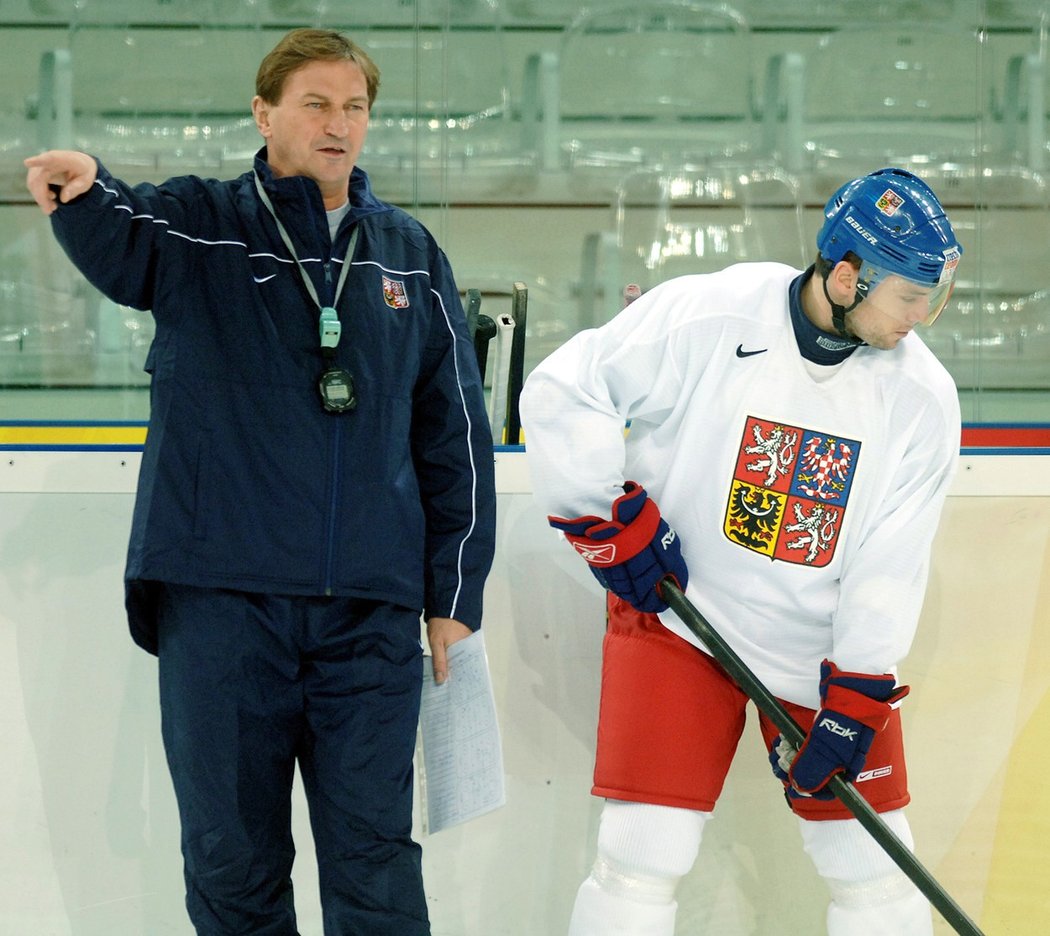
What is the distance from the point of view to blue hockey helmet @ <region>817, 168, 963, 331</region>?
5.64ft

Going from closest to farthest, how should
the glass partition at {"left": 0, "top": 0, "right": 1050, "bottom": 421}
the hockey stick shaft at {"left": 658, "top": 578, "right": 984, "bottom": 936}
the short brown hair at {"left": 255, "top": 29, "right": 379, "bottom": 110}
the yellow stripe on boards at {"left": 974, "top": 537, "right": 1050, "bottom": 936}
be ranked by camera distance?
the hockey stick shaft at {"left": 658, "top": 578, "right": 984, "bottom": 936} → the short brown hair at {"left": 255, "top": 29, "right": 379, "bottom": 110} → the yellow stripe on boards at {"left": 974, "top": 537, "right": 1050, "bottom": 936} → the glass partition at {"left": 0, "top": 0, "right": 1050, "bottom": 421}

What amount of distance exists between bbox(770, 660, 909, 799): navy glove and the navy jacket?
20.0 inches

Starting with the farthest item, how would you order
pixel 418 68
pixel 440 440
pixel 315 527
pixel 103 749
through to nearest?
1. pixel 418 68
2. pixel 103 749
3. pixel 440 440
4. pixel 315 527

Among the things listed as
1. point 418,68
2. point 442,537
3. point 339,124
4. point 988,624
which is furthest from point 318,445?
point 418,68

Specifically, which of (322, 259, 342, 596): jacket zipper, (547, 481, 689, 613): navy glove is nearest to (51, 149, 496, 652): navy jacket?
(322, 259, 342, 596): jacket zipper

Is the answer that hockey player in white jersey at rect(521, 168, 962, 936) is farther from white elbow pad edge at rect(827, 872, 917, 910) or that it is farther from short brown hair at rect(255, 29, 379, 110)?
short brown hair at rect(255, 29, 379, 110)

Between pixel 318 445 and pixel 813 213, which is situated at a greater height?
pixel 813 213

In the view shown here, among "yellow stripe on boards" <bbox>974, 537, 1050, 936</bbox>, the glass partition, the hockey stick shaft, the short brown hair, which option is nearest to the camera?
the hockey stick shaft

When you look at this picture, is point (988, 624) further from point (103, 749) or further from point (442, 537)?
point (103, 749)

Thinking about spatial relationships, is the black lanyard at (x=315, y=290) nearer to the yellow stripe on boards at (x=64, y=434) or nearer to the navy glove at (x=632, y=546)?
the navy glove at (x=632, y=546)

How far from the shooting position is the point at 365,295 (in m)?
1.79

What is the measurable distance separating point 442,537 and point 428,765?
327 millimetres

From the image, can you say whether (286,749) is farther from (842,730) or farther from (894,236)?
(894,236)

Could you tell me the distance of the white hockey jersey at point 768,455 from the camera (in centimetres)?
181
